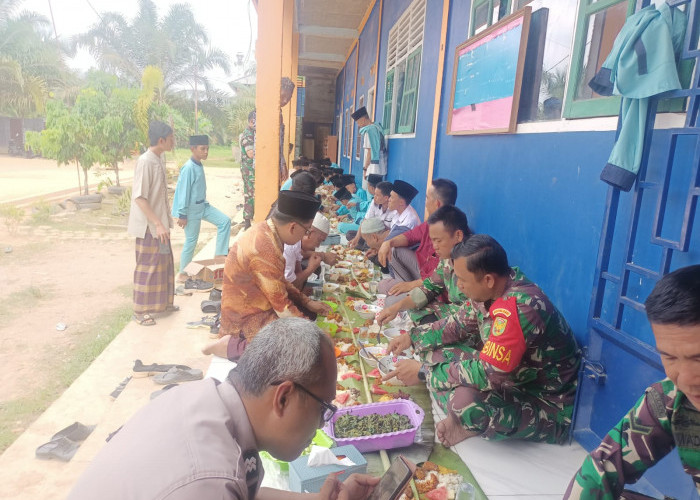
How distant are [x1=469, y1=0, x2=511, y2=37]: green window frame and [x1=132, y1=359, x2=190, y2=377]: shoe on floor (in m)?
3.97

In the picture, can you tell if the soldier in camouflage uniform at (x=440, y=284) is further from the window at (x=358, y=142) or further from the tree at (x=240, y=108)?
the tree at (x=240, y=108)

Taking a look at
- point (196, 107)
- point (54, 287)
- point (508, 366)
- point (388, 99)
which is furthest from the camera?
point (196, 107)

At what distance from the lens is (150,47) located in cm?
3247

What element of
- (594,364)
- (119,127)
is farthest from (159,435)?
(119,127)

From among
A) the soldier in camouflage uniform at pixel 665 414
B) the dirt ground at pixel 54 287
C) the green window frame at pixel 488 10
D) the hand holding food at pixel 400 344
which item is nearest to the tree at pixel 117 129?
the dirt ground at pixel 54 287

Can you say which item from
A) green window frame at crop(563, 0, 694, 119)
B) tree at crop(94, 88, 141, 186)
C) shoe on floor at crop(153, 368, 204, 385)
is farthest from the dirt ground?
green window frame at crop(563, 0, 694, 119)

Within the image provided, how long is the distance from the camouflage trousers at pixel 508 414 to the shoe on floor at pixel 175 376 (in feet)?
6.87

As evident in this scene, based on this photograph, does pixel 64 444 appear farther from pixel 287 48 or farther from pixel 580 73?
pixel 287 48

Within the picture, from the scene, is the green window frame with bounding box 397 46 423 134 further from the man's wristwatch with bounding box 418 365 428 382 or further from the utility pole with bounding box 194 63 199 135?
the utility pole with bounding box 194 63 199 135

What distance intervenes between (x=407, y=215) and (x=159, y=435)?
475 cm

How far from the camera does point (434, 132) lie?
5785 mm

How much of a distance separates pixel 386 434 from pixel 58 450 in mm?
2084

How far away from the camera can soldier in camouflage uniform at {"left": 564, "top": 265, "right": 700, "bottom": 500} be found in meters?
1.33

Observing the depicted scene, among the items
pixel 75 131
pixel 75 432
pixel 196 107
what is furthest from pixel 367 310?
pixel 196 107
